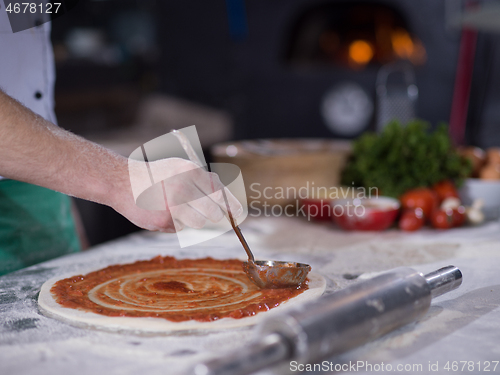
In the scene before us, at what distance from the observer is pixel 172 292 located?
1.01 meters

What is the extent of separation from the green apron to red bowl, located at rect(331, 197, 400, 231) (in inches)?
33.6

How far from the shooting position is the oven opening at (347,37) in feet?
13.8

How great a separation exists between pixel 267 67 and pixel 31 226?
10.4 feet

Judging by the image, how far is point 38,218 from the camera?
1397mm

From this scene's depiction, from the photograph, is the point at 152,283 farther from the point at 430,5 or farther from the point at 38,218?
the point at 430,5

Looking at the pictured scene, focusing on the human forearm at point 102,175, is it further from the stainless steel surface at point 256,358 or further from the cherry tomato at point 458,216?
the cherry tomato at point 458,216

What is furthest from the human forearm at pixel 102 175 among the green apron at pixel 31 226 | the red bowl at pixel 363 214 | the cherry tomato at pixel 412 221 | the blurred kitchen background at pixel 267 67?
the blurred kitchen background at pixel 267 67

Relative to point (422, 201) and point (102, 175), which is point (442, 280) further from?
point (422, 201)

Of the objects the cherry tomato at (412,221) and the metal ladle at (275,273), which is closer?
the metal ladle at (275,273)

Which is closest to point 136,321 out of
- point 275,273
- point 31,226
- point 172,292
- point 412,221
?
point 172,292

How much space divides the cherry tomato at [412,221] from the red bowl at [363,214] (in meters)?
0.04

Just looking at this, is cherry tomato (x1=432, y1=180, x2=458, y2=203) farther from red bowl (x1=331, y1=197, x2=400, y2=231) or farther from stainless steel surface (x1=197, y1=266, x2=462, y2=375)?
stainless steel surface (x1=197, y1=266, x2=462, y2=375)

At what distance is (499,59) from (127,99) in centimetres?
306

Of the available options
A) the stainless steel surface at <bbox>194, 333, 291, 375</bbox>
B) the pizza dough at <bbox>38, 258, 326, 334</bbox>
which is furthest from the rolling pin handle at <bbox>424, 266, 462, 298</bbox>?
the stainless steel surface at <bbox>194, 333, 291, 375</bbox>
